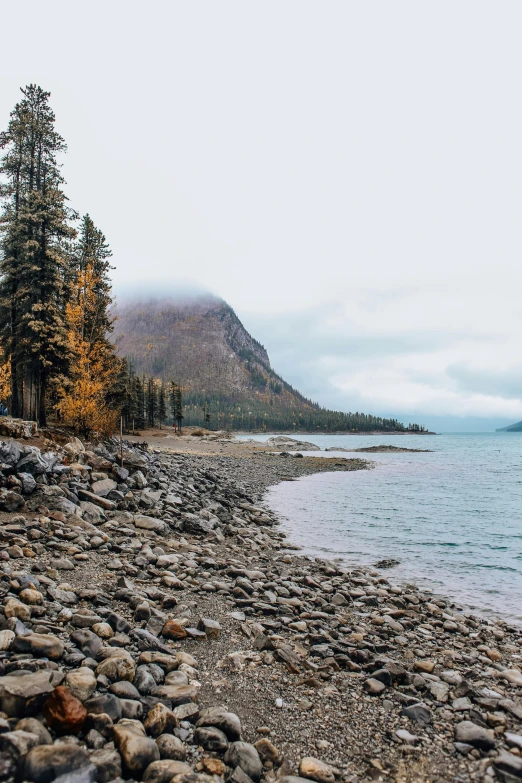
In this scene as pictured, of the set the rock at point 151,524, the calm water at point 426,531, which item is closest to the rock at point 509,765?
the calm water at point 426,531

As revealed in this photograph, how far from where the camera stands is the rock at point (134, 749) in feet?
10.7

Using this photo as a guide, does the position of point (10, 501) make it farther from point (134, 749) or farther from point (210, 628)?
point (134, 749)

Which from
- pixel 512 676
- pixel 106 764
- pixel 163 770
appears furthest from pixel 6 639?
pixel 512 676

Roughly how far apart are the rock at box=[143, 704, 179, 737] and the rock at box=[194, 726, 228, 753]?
23 cm

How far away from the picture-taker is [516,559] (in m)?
14.5

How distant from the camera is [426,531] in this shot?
1847 centimetres

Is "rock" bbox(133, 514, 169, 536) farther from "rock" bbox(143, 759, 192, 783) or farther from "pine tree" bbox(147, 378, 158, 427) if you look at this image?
"pine tree" bbox(147, 378, 158, 427)

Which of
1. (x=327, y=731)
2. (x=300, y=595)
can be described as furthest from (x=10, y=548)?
(x=327, y=731)

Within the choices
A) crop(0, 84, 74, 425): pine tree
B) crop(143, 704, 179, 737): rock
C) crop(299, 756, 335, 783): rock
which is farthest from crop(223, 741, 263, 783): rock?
crop(0, 84, 74, 425): pine tree

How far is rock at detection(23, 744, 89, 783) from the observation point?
2.90 metres

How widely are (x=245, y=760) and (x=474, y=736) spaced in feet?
8.16

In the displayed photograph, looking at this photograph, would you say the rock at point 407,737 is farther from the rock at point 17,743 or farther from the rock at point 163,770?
the rock at point 17,743

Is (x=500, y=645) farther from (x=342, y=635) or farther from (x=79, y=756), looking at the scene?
(x=79, y=756)

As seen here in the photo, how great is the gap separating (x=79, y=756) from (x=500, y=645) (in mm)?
7625
